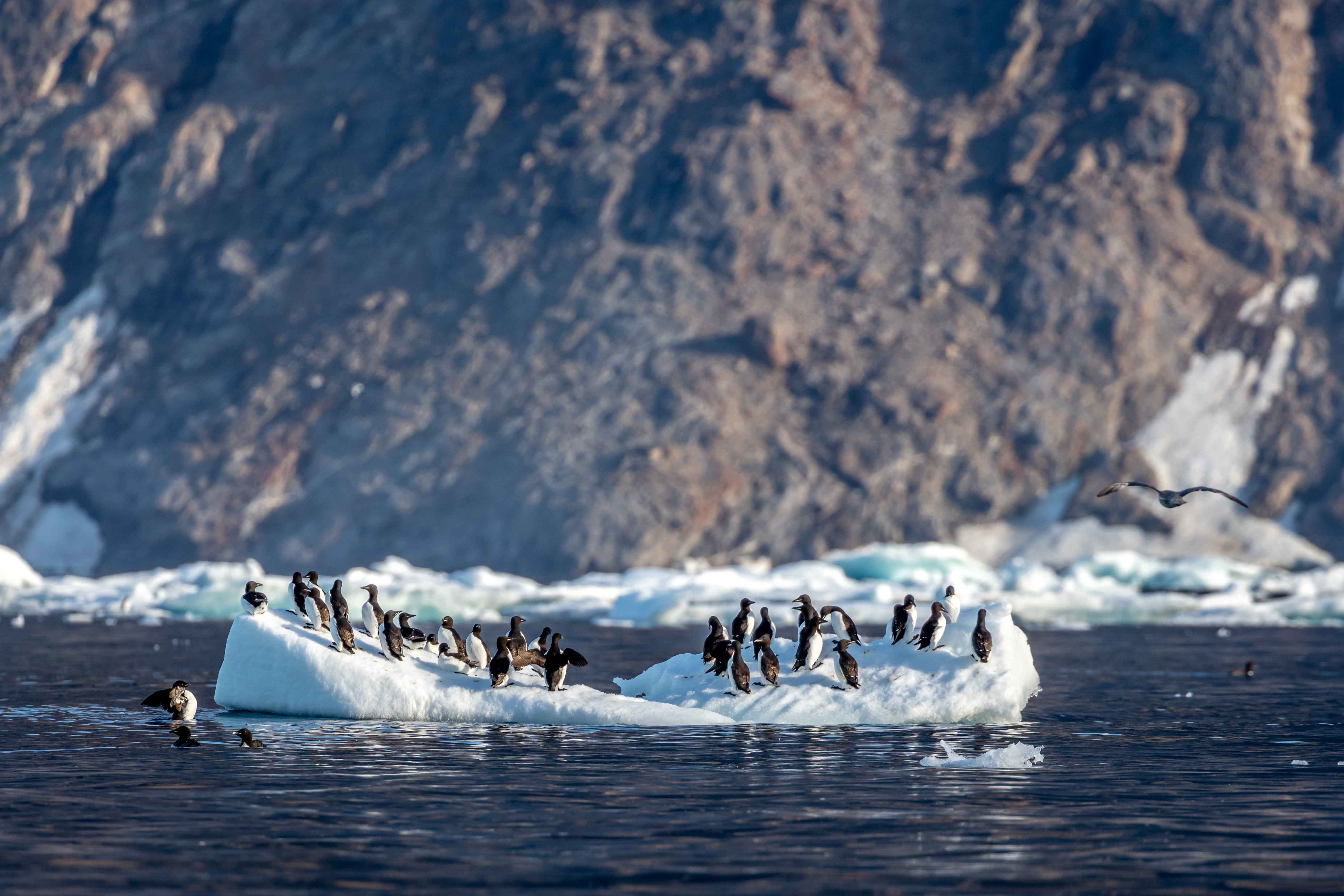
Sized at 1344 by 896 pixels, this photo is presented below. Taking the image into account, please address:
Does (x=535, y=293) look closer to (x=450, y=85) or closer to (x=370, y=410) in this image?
(x=370, y=410)

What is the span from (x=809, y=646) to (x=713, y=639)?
1.54 m

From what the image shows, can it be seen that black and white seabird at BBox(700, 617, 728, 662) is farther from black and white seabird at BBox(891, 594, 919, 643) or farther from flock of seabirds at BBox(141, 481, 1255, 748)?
black and white seabird at BBox(891, 594, 919, 643)

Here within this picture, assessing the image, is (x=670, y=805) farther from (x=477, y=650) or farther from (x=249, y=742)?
(x=477, y=650)

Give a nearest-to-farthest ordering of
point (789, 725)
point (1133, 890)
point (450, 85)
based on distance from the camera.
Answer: point (1133, 890) → point (789, 725) → point (450, 85)

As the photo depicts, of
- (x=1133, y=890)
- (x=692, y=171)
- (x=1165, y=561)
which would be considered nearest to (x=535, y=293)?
(x=692, y=171)

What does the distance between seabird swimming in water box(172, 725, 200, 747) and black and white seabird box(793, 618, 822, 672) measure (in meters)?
9.50

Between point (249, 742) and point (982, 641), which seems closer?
point (249, 742)

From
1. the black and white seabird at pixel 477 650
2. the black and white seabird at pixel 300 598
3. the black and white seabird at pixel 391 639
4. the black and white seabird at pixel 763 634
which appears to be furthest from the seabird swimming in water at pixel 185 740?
the black and white seabird at pixel 763 634

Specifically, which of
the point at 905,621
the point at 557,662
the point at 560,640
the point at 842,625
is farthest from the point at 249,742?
the point at 905,621

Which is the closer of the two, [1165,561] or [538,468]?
[1165,561]

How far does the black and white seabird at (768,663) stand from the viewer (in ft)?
90.4

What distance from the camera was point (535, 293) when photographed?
98.1 metres

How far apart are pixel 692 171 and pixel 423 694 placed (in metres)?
73.8

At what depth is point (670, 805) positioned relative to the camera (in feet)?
63.6
